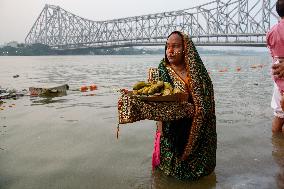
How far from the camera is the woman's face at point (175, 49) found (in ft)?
11.4

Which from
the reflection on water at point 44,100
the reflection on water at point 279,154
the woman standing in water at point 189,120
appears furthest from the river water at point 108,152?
the reflection on water at point 44,100

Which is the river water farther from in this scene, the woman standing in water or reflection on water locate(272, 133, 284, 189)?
the woman standing in water

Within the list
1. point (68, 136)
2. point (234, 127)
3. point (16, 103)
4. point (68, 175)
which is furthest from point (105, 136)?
point (16, 103)

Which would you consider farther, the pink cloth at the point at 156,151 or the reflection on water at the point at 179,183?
the pink cloth at the point at 156,151

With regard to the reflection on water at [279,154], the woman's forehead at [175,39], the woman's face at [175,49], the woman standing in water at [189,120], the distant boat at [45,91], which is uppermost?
the woman's forehead at [175,39]

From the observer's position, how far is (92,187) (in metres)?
3.70

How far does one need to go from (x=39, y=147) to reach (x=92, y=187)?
1.86 meters

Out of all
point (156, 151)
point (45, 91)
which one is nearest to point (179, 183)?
point (156, 151)

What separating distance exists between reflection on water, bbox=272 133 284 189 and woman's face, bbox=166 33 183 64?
5.61 feet

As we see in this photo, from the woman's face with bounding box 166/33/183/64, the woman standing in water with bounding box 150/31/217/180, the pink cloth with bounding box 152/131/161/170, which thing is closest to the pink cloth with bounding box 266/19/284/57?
the woman standing in water with bounding box 150/31/217/180

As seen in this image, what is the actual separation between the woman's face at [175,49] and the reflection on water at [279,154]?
5.61ft

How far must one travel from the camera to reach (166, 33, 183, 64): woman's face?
136 inches

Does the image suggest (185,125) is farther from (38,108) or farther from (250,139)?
(38,108)

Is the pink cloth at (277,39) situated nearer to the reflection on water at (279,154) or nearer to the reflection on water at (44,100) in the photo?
the reflection on water at (279,154)
